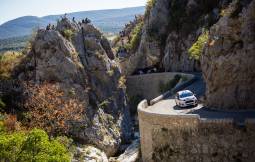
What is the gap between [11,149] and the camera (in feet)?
99.4

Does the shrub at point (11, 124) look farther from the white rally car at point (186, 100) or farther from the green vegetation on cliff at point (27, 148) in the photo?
the white rally car at point (186, 100)

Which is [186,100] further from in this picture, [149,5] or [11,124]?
[149,5]

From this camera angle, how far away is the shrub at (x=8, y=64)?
57.9 meters

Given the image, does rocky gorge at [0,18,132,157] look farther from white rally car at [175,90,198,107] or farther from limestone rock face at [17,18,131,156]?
white rally car at [175,90,198,107]

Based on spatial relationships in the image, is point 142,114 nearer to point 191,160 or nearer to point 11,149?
point 191,160

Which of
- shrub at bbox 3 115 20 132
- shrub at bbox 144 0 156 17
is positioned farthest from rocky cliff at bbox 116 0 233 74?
shrub at bbox 3 115 20 132

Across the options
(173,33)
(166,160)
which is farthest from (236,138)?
(173,33)

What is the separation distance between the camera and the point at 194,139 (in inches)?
1533

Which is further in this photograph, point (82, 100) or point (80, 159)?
point (82, 100)

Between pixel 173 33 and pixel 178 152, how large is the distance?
41815 mm

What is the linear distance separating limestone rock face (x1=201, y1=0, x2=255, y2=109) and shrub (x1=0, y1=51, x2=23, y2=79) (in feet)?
80.7

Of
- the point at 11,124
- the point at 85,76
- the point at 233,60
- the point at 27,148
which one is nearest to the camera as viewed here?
the point at 27,148

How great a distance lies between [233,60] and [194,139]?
873 cm

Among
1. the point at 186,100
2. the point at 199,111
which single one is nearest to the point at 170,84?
the point at 186,100
